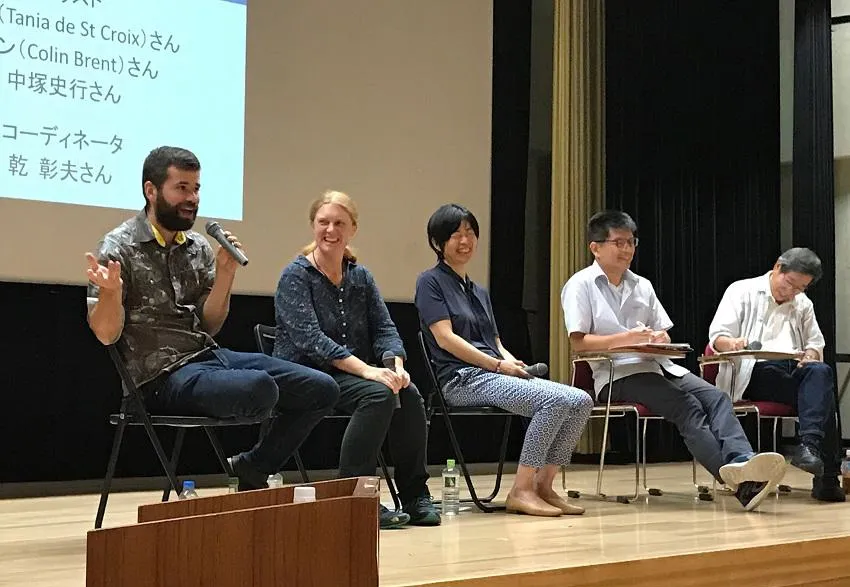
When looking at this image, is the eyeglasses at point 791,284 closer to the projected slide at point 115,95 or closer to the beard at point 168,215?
the projected slide at point 115,95

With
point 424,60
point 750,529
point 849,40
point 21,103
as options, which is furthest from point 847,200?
point 21,103

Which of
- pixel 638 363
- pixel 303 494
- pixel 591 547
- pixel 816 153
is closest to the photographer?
pixel 303 494

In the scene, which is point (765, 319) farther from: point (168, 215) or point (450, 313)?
point (168, 215)

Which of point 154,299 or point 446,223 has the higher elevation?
point 446,223

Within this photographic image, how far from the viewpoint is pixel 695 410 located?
3754 mm

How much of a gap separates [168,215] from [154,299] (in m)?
0.24

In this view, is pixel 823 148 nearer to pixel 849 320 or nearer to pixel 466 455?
pixel 849 320

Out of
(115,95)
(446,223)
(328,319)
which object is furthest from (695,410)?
(115,95)

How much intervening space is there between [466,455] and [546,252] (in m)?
1.32

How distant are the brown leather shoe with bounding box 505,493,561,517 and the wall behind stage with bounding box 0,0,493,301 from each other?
184 centimetres

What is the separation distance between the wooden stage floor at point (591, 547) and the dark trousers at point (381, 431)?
193 millimetres

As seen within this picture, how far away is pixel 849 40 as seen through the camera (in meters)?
6.66

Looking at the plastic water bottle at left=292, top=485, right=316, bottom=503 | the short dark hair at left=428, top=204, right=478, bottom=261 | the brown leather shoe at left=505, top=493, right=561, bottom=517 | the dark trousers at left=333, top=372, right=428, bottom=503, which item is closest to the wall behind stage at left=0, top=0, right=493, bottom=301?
the short dark hair at left=428, top=204, right=478, bottom=261

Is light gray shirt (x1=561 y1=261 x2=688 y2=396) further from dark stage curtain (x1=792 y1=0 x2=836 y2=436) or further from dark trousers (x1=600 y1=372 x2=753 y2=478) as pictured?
dark stage curtain (x1=792 y1=0 x2=836 y2=436)
